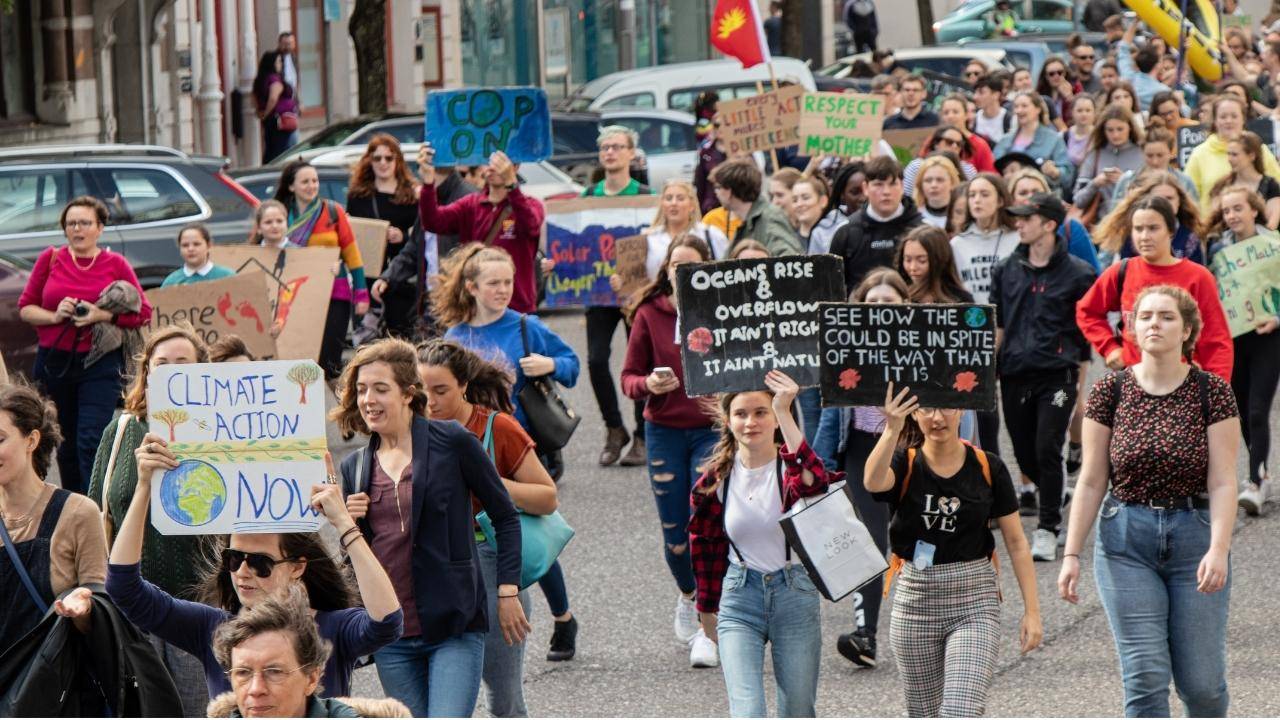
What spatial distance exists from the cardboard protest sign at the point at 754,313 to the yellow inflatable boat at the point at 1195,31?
19.1 metres

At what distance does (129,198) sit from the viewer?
14.6 meters

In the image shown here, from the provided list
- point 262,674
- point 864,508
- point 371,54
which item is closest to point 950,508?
point 864,508

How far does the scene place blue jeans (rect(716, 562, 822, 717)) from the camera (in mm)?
6211

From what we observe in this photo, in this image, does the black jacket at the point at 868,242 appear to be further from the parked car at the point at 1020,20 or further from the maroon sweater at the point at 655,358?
the parked car at the point at 1020,20

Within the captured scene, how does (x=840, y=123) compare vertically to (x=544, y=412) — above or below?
above

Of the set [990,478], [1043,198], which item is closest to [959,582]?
[990,478]

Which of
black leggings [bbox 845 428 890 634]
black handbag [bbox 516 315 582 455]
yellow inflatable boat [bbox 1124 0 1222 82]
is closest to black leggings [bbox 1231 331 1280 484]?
black leggings [bbox 845 428 890 634]

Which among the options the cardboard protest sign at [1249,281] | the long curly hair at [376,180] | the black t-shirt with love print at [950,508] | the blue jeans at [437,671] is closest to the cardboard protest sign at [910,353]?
the black t-shirt with love print at [950,508]

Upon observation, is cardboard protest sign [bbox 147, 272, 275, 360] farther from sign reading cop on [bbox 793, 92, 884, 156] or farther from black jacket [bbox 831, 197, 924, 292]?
sign reading cop on [bbox 793, 92, 884, 156]

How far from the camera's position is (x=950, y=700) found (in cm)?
604

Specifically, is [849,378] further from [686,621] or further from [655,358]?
[686,621]

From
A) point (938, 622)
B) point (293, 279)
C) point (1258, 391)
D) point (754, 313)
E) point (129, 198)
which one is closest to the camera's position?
point (938, 622)

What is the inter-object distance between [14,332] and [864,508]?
6394 mm

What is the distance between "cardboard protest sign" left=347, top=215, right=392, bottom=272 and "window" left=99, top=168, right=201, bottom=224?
222 centimetres
